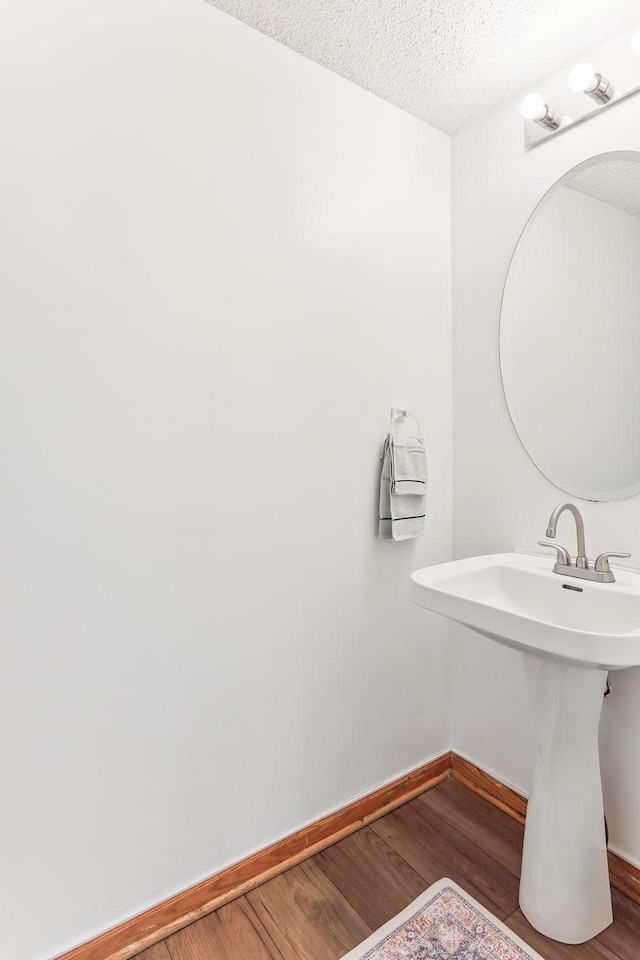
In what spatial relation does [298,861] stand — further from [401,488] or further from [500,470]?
[500,470]

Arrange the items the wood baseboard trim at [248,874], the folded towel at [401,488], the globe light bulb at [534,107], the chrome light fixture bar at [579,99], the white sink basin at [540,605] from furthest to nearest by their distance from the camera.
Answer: the folded towel at [401,488]
the globe light bulb at [534,107]
the chrome light fixture bar at [579,99]
the wood baseboard trim at [248,874]
the white sink basin at [540,605]

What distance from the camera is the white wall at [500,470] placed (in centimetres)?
149

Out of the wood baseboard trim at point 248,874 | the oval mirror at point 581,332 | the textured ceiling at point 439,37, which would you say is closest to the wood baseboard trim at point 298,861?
the wood baseboard trim at point 248,874

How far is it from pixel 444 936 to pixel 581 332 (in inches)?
65.7

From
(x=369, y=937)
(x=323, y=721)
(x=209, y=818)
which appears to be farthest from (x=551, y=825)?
(x=209, y=818)

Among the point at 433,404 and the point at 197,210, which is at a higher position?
the point at 197,210

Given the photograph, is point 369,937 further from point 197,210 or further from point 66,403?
point 197,210

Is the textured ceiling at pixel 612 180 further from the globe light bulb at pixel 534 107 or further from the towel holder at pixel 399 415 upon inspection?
the towel holder at pixel 399 415

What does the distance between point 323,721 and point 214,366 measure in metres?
1.11

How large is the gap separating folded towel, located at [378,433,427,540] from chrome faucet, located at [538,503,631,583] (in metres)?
0.43

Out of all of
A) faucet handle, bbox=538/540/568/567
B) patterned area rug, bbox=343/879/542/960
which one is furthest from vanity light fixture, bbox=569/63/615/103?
patterned area rug, bbox=343/879/542/960

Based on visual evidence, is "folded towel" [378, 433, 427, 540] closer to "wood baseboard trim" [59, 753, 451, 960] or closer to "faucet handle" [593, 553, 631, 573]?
"faucet handle" [593, 553, 631, 573]

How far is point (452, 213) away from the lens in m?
1.94

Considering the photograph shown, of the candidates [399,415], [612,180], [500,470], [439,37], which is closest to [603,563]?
[500,470]
